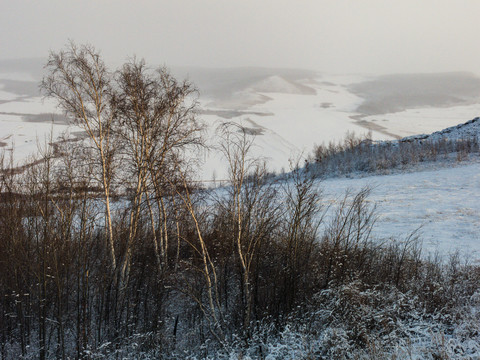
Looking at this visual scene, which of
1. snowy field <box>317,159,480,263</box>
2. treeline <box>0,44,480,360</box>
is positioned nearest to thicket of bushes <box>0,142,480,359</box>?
treeline <box>0,44,480,360</box>

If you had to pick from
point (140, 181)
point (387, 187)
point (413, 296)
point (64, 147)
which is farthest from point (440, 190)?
point (64, 147)

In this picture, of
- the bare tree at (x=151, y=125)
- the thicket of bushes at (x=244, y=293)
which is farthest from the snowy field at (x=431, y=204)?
the bare tree at (x=151, y=125)

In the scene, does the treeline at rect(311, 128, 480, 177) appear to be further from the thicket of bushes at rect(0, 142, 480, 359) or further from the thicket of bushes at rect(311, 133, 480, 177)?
the thicket of bushes at rect(0, 142, 480, 359)

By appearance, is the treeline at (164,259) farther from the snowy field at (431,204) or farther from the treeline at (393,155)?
the treeline at (393,155)

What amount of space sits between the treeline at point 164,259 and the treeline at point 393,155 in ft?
66.0

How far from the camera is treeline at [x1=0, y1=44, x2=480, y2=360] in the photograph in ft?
31.1

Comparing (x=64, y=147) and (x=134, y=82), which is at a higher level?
(x=134, y=82)

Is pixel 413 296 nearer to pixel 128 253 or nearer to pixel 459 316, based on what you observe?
pixel 459 316

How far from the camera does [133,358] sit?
9.47 metres

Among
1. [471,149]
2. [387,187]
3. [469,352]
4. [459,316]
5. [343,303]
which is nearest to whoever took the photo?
[469,352]

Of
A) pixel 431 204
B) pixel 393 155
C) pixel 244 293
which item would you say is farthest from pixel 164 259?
pixel 393 155

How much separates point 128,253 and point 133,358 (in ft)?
12.3

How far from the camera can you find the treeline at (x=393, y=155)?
31359 mm

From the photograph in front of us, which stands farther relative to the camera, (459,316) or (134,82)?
(134,82)
